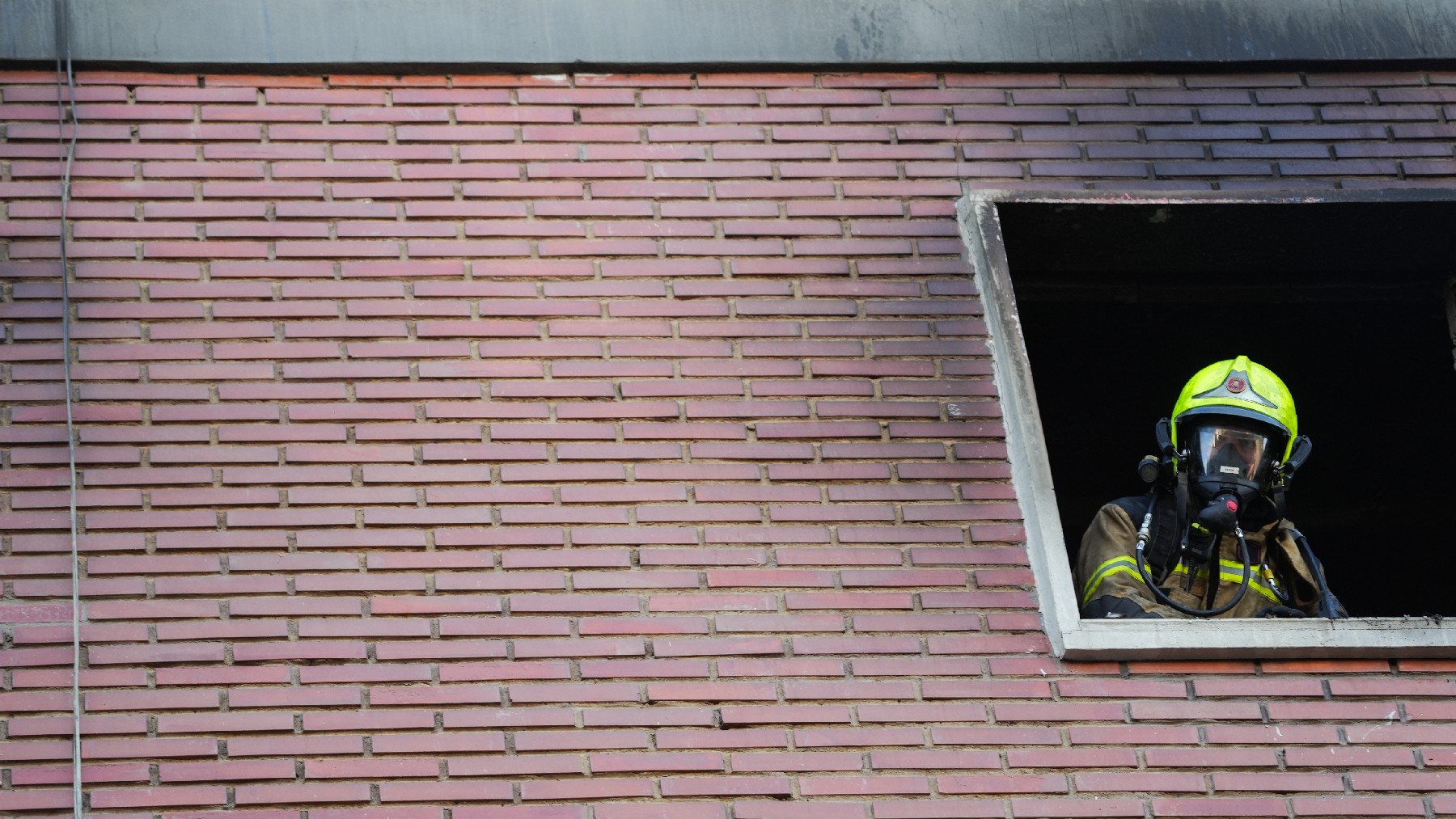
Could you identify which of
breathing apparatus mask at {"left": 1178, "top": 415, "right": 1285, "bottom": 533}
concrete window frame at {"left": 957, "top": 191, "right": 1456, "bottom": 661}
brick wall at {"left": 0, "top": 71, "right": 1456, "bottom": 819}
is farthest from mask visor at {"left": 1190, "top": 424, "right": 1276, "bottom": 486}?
brick wall at {"left": 0, "top": 71, "right": 1456, "bottom": 819}

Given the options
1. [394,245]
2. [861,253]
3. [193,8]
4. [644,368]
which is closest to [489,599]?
[644,368]

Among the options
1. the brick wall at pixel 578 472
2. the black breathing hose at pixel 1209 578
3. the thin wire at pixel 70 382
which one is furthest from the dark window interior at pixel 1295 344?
the thin wire at pixel 70 382

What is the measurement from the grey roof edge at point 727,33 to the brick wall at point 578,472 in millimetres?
107

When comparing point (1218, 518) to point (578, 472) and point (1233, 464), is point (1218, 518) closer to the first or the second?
point (1233, 464)

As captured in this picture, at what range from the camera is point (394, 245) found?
20.1ft

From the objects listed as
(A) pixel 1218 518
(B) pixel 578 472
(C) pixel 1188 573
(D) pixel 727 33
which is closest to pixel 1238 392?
(A) pixel 1218 518

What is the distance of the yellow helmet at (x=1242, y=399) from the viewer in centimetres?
631

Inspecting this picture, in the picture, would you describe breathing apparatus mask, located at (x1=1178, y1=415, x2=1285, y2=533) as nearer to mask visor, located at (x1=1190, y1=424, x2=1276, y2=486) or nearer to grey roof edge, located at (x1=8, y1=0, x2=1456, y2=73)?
mask visor, located at (x1=1190, y1=424, x2=1276, y2=486)

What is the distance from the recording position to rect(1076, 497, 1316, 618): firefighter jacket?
6059 mm

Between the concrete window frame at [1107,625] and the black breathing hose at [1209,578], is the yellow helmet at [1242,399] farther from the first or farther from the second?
the concrete window frame at [1107,625]

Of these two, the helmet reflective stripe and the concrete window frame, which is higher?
the helmet reflective stripe

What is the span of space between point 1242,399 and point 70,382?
3880 millimetres

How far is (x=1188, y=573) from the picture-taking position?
20.4 ft

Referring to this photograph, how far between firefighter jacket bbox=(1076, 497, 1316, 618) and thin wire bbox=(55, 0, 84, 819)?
123 inches
